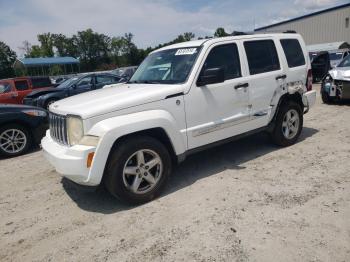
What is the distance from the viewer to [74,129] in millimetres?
3764

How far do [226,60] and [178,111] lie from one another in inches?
47.3

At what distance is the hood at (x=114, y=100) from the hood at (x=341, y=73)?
6.55 meters

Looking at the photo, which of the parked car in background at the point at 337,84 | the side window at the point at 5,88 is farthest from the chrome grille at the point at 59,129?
the side window at the point at 5,88

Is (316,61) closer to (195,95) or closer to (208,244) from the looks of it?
(195,95)

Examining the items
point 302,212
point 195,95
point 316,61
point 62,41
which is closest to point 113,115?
point 195,95

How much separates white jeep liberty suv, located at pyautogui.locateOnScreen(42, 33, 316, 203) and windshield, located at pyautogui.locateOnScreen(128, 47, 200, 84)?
0.06 ft

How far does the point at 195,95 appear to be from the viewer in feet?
14.1

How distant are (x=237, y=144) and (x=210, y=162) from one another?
3.54 ft

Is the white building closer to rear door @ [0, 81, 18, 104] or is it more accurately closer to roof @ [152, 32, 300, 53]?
rear door @ [0, 81, 18, 104]

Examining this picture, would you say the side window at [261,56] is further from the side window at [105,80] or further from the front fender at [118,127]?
the side window at [105,80]

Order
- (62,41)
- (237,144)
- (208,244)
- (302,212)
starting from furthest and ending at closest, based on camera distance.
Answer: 1. (62,41)
2. (237,144)
3. (302,212)
4. (208,244)

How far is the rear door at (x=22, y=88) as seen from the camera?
1302 cm

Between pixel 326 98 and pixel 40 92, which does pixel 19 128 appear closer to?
pixel 40 92

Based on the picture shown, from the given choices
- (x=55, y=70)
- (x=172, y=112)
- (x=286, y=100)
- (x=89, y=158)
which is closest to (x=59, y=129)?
(x=89, y=158)
